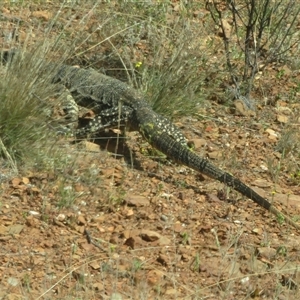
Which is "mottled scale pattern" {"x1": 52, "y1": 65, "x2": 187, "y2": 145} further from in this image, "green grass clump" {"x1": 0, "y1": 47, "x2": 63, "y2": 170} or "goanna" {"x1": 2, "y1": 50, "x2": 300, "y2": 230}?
"green grass clump" {"x1": 0, "y1": 47, "x2": 63, "y2": 170}

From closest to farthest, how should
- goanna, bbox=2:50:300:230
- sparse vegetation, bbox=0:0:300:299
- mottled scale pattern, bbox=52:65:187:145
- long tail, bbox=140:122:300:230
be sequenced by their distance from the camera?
sparse vegetation, bbox=0:0:300:299 → long tail, bbox=140:122:300:230 → goanna, bbox=2:50:300:230 → mottled scale pattern, bbox=52:65:187:145

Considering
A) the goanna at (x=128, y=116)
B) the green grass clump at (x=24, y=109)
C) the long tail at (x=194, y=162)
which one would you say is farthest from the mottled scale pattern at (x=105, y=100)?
the green grass clump at (x=24, y=109)

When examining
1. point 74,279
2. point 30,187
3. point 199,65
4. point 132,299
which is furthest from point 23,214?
point 199,65

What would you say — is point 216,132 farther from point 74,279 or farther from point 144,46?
point 74,279

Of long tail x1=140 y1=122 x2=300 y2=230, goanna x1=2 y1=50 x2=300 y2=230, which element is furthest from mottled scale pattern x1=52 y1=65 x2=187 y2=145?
long tail x1=140 y1=122 x2=300 y2=230

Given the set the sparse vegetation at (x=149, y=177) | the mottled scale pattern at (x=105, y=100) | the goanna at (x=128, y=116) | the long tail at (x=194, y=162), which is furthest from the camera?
the mottled scale pattern at (x=105, y=100)

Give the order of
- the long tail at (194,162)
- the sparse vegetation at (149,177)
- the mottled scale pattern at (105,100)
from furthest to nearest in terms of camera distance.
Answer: the mottled scale pattern at (105,100)
the long tail at (194,162)
the sparse vegetation at (149,177)

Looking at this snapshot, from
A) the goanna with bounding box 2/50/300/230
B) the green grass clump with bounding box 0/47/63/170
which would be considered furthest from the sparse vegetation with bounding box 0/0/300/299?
the goanna with bounding box 2/50/300/230

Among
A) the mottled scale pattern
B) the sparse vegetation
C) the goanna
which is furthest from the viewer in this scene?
the mottled scale pattern

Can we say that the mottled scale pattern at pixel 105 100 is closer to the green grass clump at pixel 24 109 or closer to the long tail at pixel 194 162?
the long tail at pixel 194 162

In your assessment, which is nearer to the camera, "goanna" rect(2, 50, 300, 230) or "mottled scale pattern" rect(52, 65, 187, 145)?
"goanna" rect(2, 50, 300, 230)

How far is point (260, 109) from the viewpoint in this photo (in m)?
8.74

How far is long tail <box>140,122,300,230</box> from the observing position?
6.54 meters

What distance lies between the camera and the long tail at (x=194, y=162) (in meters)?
6.54
